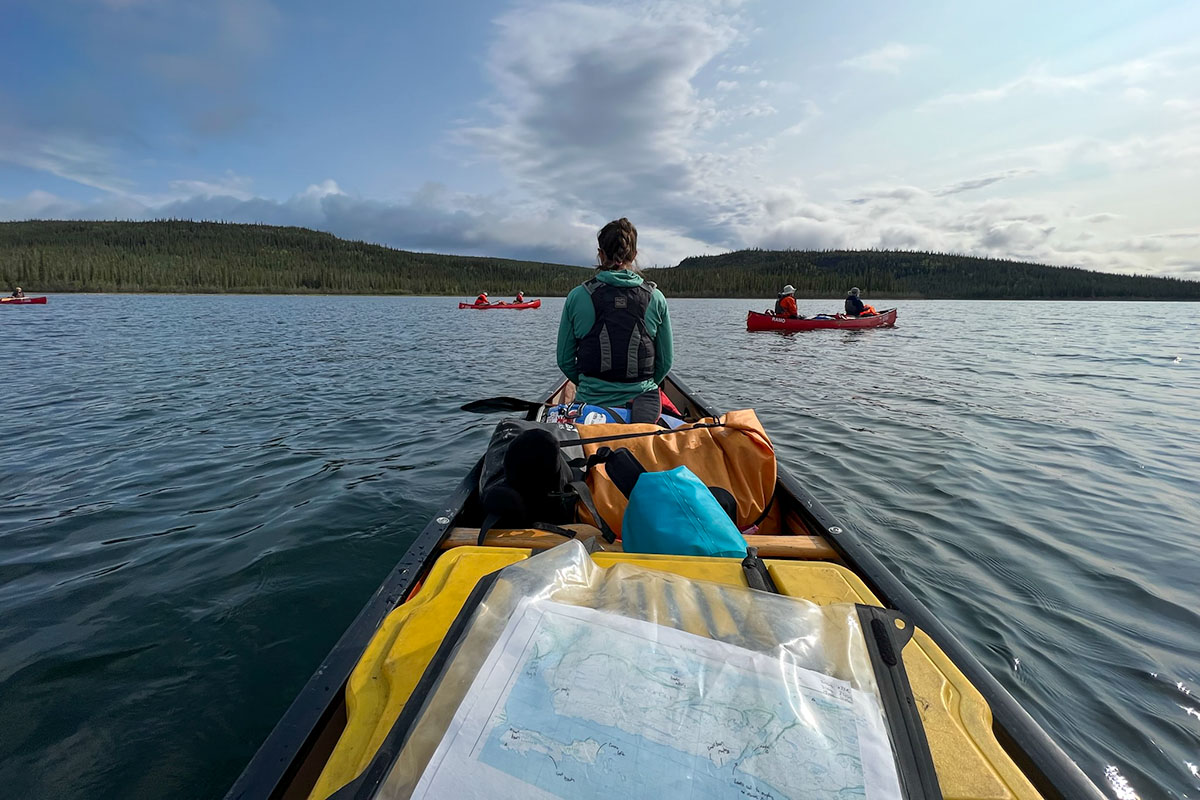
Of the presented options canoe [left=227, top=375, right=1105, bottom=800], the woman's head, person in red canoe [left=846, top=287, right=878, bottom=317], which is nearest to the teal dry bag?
canoe [left=227, top=375, right=1105, bottom=800]

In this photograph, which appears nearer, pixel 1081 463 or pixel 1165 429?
pixel 1081 463

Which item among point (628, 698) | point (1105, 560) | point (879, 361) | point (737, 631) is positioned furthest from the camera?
point (879, 361)

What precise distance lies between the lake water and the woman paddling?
2.14 meters

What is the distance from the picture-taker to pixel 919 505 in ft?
17.2

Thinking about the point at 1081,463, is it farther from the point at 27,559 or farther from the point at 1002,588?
the point at 27,559

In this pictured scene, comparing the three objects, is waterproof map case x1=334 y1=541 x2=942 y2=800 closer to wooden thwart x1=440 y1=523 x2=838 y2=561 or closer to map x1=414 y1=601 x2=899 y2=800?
map x1=414 y1=601 x2=899 y2=800

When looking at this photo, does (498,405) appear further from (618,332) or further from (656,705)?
(656,705)

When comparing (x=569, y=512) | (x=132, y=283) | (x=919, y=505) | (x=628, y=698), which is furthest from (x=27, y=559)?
(x=132, y=283)

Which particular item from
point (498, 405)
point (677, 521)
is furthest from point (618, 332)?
point (677, 521)

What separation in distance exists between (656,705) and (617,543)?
169 cm

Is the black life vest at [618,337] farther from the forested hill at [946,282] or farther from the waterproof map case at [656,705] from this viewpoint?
the forested hill at [946,282]

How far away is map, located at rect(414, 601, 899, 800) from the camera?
1018 millimetres

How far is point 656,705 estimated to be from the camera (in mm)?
1169

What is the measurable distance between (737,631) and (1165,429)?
10378 millimetres
